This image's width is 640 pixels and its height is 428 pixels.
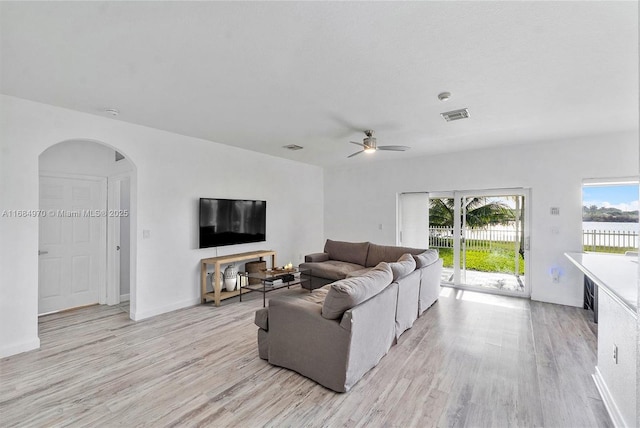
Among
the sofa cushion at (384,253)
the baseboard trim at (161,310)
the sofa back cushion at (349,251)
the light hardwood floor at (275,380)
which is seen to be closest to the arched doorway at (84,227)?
the baseboard trim at (161,310)

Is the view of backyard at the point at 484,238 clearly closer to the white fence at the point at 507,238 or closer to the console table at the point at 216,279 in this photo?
the white fence at the point at 507,238

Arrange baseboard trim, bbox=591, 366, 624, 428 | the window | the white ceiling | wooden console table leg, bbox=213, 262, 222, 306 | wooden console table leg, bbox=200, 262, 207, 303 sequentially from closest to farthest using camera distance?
the white ceiling, baseboard trim, bbox=591, 366, 624, 428, the window, wooden console table leg, bbox=213, 262, 222, 306, wooden console table leg, bbox=200, 262, 207, 303

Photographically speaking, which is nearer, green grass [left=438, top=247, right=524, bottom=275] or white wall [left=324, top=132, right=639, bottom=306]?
white wall [left=324, top=132, right=639, bottom=306]

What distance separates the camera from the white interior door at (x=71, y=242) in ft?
12.8

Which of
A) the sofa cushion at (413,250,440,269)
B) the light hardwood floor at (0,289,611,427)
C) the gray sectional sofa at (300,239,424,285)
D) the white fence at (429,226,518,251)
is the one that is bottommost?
the light hardwood floor at (0,289,611,427)

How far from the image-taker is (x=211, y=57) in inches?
83.6

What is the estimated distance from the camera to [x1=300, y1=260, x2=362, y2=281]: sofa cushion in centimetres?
468

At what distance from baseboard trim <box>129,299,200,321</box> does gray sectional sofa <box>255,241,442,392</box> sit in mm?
2027

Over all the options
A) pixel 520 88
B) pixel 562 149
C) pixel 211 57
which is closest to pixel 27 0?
pixel 211 57

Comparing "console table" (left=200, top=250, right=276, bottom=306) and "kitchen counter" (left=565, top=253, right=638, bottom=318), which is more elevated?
"kitchen counter" (left=565, top=253, right=638, bottom=318)

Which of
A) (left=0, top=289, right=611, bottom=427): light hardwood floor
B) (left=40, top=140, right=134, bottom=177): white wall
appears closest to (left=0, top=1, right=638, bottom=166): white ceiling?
(left=40, top=140, right=134, bottom=177): white wall

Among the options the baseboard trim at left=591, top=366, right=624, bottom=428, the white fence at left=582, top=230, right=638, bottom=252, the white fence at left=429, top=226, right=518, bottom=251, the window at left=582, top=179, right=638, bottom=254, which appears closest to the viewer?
the baseboard trim at left=591, top=366, right=624, bottom=428

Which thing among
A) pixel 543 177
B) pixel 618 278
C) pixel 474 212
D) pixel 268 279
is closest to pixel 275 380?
pixel 268 279

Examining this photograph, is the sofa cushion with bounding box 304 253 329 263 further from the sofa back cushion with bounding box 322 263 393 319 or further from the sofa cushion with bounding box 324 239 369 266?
the sofa back cushion with bounding box 322 263 393 319
